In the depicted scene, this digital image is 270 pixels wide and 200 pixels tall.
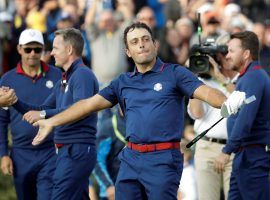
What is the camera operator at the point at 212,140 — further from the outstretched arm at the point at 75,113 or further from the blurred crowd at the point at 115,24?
the blurred crowd at the point at 115,24

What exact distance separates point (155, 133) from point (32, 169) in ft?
9.17

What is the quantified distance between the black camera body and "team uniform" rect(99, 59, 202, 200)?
1.75 metres

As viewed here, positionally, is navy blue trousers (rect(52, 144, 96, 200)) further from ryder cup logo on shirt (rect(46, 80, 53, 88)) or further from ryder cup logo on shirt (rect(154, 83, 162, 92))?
ryder cup logo on shirt (rect(154, 83, 162, 92))

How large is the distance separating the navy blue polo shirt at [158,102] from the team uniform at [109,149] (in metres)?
2.94

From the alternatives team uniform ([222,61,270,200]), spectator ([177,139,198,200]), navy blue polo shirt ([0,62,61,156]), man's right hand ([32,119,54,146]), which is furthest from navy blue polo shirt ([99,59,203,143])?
spectator ([177,139,198,200])

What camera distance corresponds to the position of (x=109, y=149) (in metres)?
11.4

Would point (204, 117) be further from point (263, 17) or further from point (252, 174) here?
point (263, 17)

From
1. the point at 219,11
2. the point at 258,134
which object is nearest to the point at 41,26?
the point at 219,11

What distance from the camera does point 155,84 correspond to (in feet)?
27.2

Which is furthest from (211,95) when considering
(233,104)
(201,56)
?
(201,56)

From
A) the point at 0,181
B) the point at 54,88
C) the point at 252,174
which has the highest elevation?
the point at 54,88

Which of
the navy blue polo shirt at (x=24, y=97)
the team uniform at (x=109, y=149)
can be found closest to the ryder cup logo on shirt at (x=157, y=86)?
the navy blue polo shirt at (x=24, y=97)

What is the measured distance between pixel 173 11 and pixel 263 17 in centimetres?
224

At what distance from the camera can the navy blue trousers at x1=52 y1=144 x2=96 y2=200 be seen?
31.8 ft
